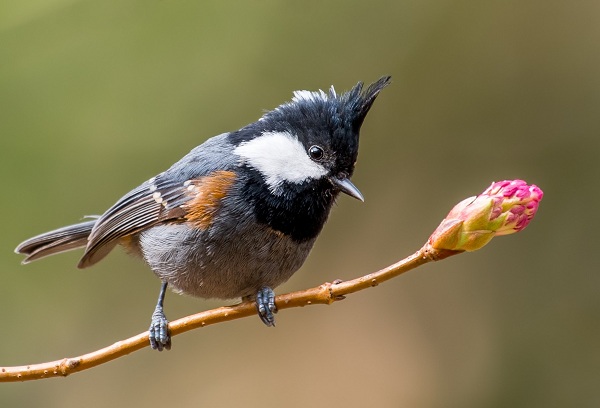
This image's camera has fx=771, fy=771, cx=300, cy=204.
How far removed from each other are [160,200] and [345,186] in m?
0.80

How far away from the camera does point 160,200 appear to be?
3004 millimetres

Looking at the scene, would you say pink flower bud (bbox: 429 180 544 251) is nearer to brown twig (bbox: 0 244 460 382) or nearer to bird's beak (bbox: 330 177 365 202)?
brown twig (bbox: 0 244 460 382)

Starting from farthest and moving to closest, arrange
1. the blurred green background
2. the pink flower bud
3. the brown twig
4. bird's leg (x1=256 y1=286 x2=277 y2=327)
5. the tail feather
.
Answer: the blurred green background → the tail feather → bird's leg (x1=256 y1=286 x2=277 y2=327) → the brown twig → the pink flower bud

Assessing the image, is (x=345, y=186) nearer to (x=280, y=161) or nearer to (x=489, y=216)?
(x=280, y=161)

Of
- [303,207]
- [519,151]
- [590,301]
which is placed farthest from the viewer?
[519,151]

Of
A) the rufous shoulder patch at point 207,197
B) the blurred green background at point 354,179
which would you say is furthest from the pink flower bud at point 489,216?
the blurred green background at point 354,179

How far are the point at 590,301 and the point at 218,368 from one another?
216 centimetres

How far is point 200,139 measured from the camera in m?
4.45

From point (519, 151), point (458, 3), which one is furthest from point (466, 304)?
point (458, 3)

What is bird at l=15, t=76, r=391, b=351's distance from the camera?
8.71ft

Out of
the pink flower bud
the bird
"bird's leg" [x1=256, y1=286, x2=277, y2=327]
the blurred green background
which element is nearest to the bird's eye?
the bird

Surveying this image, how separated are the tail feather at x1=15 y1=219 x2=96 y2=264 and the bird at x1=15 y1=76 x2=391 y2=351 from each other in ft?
2.21

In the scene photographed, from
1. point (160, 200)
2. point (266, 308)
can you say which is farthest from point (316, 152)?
point (160, 200)

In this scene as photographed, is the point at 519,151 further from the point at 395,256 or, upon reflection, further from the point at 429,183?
the point at 395,256
